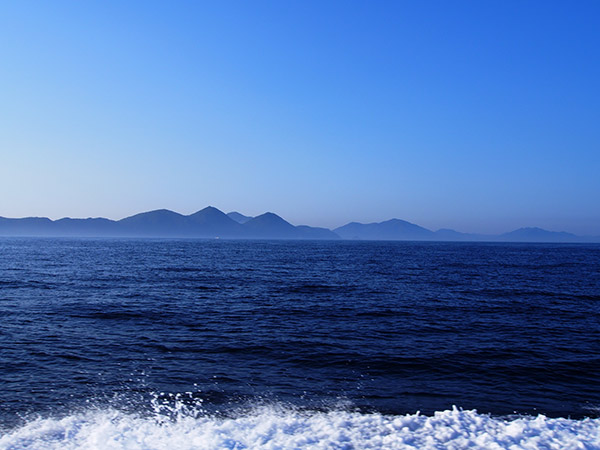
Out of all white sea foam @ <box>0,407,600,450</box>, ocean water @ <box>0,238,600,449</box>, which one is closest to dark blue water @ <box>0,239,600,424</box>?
ocean water @ <box>0,238,600,449</box>

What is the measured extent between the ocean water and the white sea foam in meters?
0.06

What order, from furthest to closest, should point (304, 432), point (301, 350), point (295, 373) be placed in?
point (301, 350) < point (295, 373) < point (304, 432)

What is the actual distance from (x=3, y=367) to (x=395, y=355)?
691 inches

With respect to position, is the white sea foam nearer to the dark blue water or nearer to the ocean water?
the ocean water

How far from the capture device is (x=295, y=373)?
57.8ft

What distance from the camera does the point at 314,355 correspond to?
20.2 metres

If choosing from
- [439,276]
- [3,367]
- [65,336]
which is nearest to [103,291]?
[65,336]

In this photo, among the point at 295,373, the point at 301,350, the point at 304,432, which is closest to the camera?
the point at 304,432

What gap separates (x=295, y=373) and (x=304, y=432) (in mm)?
5301

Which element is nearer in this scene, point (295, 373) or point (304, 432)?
point (304, 432)

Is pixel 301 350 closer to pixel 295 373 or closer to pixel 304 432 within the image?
pixel 295 373

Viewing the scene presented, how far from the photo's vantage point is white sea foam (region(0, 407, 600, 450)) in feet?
37.7

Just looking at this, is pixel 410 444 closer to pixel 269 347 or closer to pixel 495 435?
pixel 495 435

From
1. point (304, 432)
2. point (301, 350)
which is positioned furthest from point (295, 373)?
point (304, 432)
